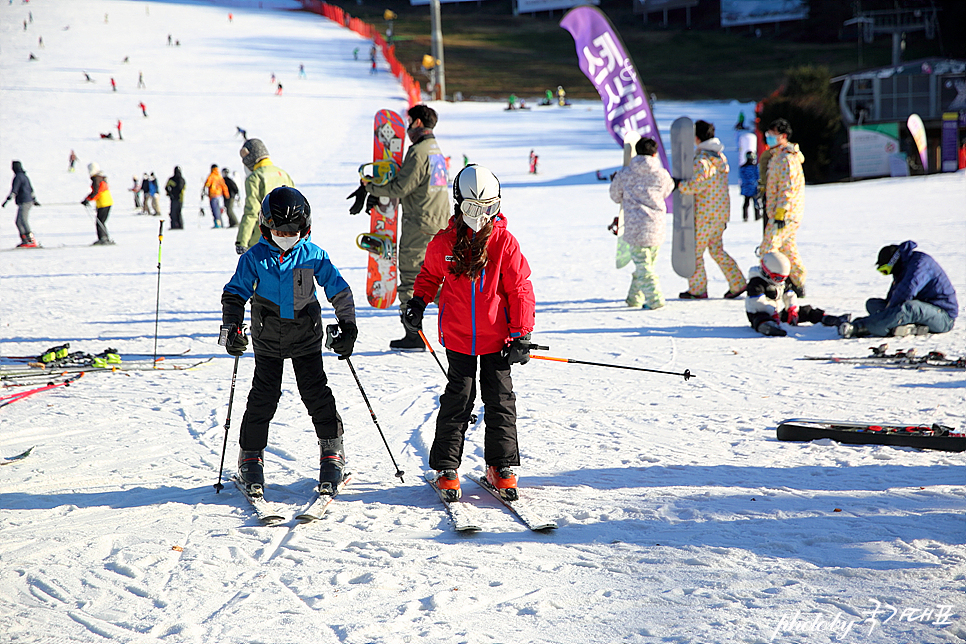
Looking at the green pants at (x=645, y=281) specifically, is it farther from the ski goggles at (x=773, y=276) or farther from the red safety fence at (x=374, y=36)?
the red safety fence at (x=374, y=36)

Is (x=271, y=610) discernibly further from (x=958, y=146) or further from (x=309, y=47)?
(x=309, y=47)

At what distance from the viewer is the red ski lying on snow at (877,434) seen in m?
3.96

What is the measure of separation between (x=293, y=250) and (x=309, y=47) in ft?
174

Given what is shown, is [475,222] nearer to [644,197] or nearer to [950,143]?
[644,197]

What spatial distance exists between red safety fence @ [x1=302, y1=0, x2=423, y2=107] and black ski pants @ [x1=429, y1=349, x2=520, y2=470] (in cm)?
3115

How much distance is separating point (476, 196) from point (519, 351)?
67 centimetres

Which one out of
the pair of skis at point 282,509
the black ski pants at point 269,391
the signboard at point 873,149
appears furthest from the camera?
the signboard at point 873,149

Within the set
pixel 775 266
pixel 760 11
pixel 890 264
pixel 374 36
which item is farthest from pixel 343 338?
pixel 760 11

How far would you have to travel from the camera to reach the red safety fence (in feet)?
132

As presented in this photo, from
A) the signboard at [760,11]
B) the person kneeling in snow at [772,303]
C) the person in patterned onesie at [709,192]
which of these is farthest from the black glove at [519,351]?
the signboard at [760,11]

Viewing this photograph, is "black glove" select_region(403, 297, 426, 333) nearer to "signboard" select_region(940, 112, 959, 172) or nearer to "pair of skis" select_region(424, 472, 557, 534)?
"pair of skis" select_region(424, 472, 557, 534)

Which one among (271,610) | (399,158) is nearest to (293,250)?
(271,610)

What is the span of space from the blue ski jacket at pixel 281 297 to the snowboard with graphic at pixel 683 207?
5399 millimetres

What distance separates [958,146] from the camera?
25438mm
